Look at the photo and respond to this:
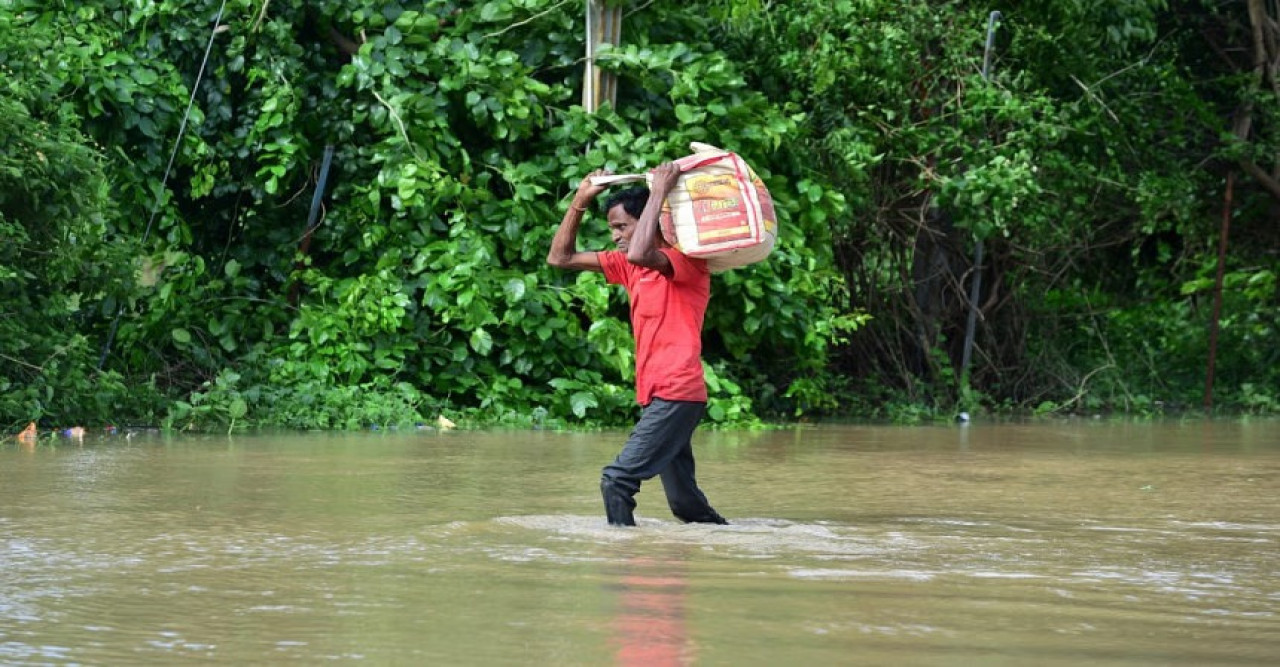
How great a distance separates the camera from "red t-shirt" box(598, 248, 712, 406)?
7.21 metres

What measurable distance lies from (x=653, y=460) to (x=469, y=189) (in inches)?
272

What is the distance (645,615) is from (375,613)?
0.76 m

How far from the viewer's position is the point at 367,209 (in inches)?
551

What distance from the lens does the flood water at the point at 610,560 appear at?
488cm

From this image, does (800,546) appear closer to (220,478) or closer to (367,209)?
(220,478)

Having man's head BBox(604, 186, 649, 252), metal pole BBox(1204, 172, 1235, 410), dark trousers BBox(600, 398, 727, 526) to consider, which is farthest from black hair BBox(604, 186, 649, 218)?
metal pole BBox(1204, 172, 1235, 410)

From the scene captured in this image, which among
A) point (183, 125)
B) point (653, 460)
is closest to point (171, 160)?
point (183, 125)

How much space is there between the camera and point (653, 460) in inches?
283

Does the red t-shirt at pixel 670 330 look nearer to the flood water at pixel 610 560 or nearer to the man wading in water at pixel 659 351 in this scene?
the man wading in water at pixel 659 351

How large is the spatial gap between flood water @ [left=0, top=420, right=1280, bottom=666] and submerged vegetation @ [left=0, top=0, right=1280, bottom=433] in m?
1.88

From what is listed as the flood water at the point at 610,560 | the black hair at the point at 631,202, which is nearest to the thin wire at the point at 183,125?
the flood water at the point at 610,560

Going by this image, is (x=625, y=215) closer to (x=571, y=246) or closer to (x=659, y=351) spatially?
(x=571, y=246)

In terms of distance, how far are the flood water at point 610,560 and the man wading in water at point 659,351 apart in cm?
18

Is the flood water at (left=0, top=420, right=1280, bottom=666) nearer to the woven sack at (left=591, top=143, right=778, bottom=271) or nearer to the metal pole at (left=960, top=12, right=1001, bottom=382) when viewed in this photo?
the woven sack at (left=591, top=143, right=778, bottom=271)
